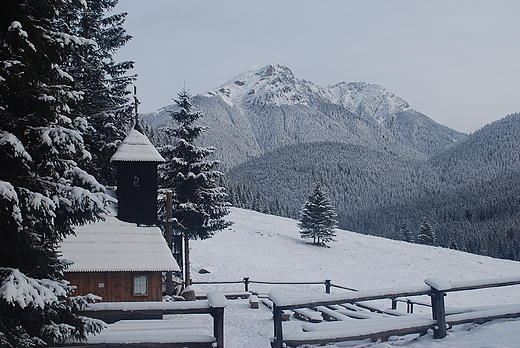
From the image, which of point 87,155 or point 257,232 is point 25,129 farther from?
point 257,232

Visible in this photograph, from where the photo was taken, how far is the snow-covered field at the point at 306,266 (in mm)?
17641

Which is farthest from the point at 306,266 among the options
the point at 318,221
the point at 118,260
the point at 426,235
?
the point at 426,235

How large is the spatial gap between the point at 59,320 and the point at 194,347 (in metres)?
2.23

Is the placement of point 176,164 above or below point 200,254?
above

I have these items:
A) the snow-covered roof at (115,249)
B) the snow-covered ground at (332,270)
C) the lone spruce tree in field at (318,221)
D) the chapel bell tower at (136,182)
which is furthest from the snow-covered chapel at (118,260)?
the lone spruce tree in field at (318,221)

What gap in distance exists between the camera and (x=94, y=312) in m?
7.02

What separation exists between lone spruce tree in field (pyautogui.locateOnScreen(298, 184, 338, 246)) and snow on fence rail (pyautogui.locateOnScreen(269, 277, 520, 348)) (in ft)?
136

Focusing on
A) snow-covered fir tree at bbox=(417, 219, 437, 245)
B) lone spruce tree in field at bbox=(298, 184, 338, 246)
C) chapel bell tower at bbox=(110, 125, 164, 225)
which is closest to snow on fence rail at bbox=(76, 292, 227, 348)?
chapel bell tower at bbox=(110, 125, 164, 225)

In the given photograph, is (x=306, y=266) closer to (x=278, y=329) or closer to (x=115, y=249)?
(x=115, y=249)

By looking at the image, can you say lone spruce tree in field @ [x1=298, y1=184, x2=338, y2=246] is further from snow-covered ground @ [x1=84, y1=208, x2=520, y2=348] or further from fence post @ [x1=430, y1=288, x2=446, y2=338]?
fence post @ [x1=430, y1=288, x2=446, y2=338]

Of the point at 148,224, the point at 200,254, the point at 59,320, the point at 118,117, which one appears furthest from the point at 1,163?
the point at 200,254

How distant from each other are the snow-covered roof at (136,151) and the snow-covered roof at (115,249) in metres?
3.00

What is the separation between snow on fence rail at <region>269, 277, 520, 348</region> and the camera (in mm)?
7695

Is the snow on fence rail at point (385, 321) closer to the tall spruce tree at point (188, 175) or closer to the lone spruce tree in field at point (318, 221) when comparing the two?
the tall spruce tree at point (188, 175)
